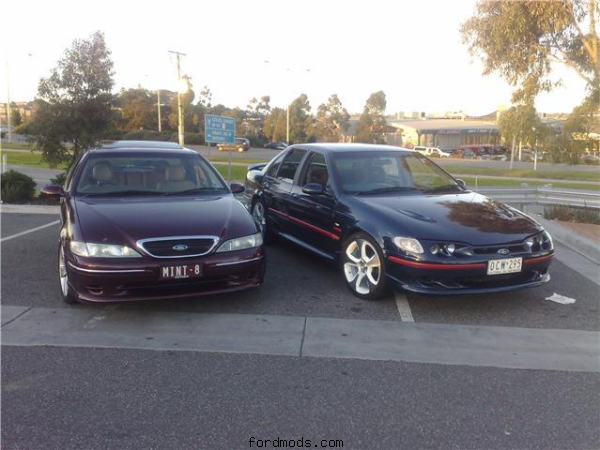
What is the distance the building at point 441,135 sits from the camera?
72.8 metres

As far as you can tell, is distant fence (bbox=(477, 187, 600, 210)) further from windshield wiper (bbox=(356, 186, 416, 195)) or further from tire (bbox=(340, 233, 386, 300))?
tire (bbox=(340, 233, 386, 300))

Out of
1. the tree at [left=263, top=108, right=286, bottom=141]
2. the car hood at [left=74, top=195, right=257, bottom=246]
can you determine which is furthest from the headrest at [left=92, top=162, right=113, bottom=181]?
the tree at [left=263, top=108, right=286, bottom=141]

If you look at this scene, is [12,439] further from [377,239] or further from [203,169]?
[203,169]

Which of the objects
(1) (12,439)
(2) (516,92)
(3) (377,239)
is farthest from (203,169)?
(2) (516,92)

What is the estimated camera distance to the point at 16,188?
11.2 metres

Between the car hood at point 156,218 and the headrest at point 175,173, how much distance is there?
0.48 metres

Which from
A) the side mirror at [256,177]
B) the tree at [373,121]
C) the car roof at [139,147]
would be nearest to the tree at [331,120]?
the tree at [373,121]

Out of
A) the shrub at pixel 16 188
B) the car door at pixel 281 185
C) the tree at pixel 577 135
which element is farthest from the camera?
the shrub at pixel 16 188

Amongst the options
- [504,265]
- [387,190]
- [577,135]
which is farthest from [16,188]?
[577,135]

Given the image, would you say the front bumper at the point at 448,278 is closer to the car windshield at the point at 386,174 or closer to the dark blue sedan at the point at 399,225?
the dark blue sedan at the point at 399,225

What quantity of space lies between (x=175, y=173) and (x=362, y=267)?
233cm

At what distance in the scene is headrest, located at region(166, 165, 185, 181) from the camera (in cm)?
604

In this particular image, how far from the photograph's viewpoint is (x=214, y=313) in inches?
194

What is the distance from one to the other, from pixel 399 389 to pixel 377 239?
1.83 metres
